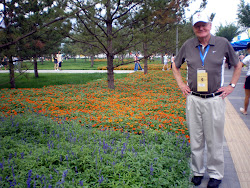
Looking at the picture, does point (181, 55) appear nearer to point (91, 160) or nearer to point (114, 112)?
point (91, 160)

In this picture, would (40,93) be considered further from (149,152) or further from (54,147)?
(149,152)

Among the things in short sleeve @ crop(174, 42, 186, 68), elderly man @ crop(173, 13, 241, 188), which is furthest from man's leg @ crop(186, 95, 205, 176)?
short sleeve @ crop(174, 42, 186, 68)

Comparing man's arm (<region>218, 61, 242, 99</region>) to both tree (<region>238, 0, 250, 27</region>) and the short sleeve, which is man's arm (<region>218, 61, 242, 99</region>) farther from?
→ tree (<region>238, 0, 250, 27</region>)

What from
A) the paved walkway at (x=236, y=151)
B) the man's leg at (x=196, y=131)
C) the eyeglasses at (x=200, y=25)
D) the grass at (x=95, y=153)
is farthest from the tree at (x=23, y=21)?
the paved walkway at (x=236, y=151)

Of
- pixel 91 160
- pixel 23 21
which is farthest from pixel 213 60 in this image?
pixel 23 21

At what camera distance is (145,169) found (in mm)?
3133

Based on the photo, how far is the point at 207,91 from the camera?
3.04m

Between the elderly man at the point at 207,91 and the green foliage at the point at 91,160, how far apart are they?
37 cm

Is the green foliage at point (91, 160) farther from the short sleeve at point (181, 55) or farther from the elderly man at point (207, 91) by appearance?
the short sleeve at point (181, 55)

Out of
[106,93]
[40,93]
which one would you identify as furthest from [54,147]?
[40,93]

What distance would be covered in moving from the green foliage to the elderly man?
365mm

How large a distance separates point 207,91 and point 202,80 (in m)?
0.15

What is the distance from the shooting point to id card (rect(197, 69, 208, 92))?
2.99 metres

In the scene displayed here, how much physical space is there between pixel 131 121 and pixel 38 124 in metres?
1.84
